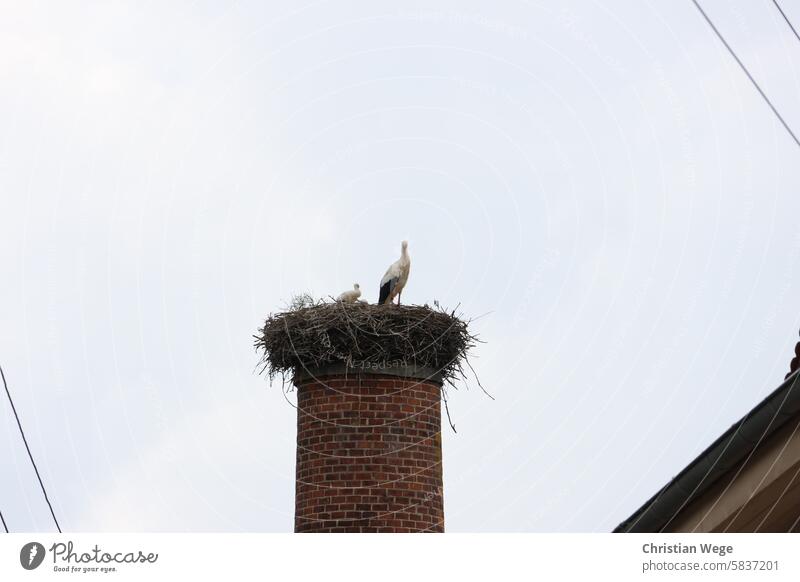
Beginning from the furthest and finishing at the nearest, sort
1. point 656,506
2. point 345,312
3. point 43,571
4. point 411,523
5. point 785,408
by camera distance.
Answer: point 345,312, point 411,523, point 656,506, point 785,408, point 43,571

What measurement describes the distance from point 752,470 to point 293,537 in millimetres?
3396

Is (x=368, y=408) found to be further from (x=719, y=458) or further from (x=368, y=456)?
(x=719, y=458)

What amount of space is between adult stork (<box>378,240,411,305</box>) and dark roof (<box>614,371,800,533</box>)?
520cm

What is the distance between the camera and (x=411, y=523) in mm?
13227

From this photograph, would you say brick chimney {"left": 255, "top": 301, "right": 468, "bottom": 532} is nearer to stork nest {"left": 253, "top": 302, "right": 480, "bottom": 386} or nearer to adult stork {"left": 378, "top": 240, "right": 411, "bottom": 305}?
stork nest {"left": 253, "top": 302, "right": 480, "bottom": 386}

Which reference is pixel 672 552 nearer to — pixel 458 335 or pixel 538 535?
pixel 538 535

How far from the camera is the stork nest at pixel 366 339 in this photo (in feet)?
45.6

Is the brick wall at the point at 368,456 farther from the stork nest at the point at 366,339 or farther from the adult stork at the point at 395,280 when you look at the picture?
the adult stork at the point at 395,280

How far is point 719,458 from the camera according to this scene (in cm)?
1065

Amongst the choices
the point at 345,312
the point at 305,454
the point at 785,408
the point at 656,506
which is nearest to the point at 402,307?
the point at 345,312

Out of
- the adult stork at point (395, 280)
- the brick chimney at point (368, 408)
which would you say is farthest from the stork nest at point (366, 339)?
the adult stork at point (395, 280)

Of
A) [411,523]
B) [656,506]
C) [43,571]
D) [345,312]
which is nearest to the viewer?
[43,571]

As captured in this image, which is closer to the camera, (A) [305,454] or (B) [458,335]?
(A) [305,454]

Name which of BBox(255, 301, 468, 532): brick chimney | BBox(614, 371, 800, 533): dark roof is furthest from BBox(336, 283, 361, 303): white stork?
BBox(614, 371, 800, 533): dark roof
